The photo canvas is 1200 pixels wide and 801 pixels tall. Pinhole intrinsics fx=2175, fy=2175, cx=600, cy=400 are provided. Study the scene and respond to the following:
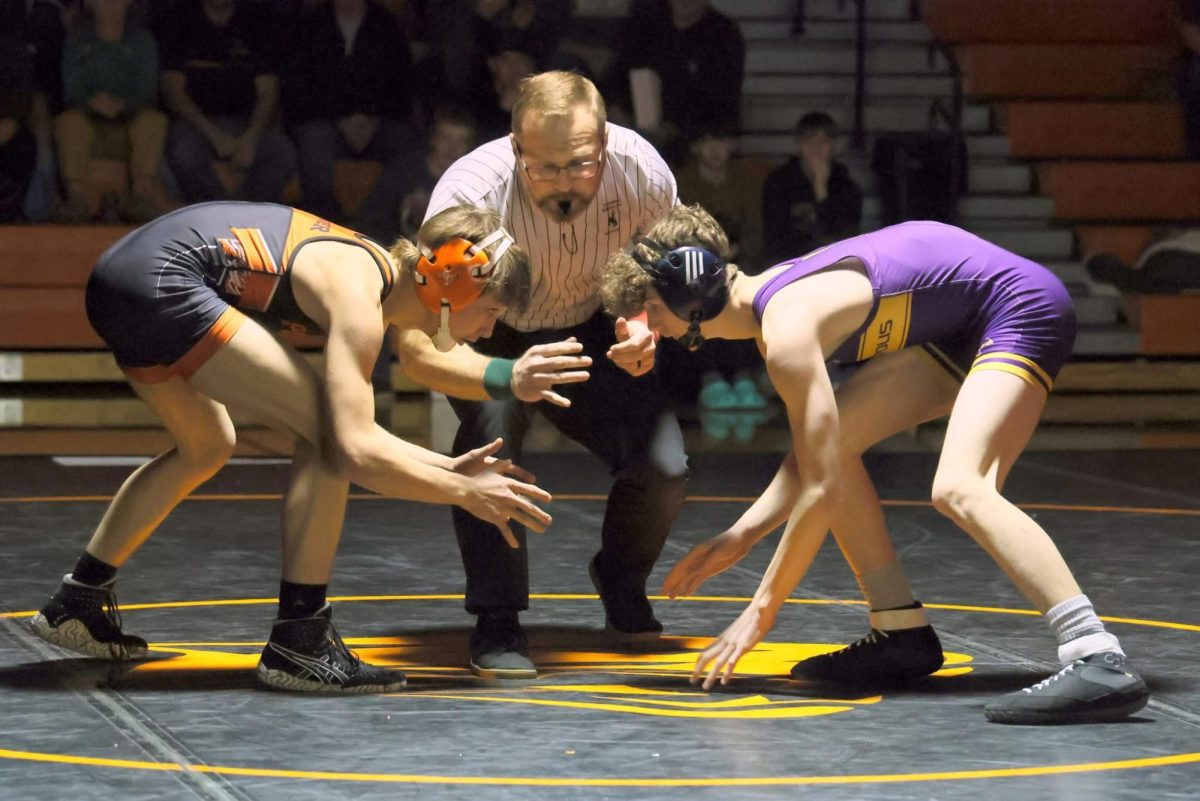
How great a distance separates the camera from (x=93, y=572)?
436cm

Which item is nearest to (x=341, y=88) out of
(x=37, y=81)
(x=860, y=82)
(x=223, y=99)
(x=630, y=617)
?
(x=223, y=99)

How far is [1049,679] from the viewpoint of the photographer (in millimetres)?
3766

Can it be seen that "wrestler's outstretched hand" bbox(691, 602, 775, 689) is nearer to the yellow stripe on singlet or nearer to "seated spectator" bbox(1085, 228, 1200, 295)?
the yellow stripe on singlet

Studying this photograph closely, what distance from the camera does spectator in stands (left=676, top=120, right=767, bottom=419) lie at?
10.1 meters

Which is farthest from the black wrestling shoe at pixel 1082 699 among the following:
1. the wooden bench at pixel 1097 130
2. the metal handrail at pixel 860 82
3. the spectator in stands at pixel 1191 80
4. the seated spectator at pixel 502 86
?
the wooden bench at pixel 1097 130

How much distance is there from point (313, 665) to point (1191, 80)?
337 inches

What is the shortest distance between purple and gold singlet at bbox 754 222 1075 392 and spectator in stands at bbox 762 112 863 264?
584cm

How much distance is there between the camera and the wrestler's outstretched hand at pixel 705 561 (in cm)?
400

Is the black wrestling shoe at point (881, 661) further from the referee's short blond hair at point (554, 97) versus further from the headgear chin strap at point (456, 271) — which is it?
the referee's short blond hair at point (554, 97)

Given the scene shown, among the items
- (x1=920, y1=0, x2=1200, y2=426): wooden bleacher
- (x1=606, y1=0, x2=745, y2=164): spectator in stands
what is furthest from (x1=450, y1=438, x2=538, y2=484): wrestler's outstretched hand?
(x1=920, y1=0, x2=1200, y2=426): wooden bleacher

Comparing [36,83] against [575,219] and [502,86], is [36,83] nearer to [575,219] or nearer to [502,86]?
[502,86]

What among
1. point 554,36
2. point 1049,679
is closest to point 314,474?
point 1049,679

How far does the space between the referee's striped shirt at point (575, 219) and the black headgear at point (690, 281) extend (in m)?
0.50

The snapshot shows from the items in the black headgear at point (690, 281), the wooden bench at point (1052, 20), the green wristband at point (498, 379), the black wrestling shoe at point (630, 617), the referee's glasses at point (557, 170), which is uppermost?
the wooden bench at point (1052, 20)
